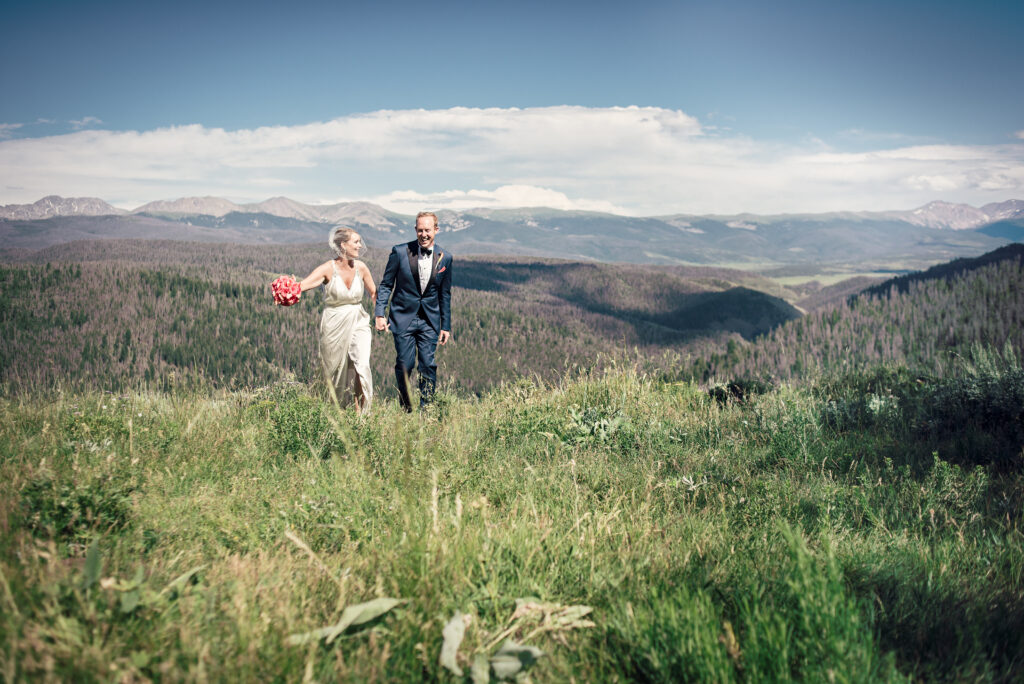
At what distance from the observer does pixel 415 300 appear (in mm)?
8336

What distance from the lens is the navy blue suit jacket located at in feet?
27.1

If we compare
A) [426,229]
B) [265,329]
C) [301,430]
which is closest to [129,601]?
[301,430]

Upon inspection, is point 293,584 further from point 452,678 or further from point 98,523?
point 98,523

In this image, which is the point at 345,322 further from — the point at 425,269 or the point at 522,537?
the point at 522,537

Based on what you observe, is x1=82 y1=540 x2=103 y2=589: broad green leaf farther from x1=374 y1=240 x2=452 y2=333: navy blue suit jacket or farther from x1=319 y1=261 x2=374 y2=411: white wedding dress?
x1=319 y1=261 x2=374 y2=411: white wedding dress

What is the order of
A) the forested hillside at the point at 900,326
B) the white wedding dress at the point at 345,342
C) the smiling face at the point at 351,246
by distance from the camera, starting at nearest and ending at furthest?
the smiling face at the point at 351,246 < the white wedding dress at the point at 345,342 < the forested hillside at the point at 900,326

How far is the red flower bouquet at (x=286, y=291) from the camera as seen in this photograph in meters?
8.05

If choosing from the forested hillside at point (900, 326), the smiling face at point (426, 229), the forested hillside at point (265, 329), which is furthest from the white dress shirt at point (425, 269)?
the forested hillside at point (265, 329)

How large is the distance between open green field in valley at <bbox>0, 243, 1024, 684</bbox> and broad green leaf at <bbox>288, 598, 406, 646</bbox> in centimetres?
1

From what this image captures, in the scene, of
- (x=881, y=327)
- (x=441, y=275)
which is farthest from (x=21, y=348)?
(x=881, y=327)

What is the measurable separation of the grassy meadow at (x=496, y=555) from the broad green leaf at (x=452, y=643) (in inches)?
0.8

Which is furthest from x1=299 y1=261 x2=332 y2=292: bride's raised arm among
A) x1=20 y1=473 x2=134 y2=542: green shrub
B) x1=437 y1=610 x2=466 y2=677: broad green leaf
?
x1=437 y1=610 x2=466 y2=677: broad green leaf

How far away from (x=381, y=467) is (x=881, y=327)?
440 ft

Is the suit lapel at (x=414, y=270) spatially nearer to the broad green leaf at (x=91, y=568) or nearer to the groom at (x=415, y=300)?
the groom at (x=415, y=300)
